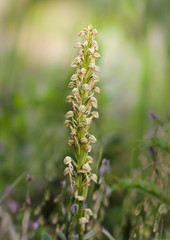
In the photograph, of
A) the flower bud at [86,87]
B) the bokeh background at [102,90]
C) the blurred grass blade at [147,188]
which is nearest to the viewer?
the blurred grass blade at [147,188]

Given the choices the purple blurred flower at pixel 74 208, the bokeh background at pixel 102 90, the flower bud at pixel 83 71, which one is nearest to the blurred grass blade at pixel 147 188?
the purple blurred flower at pixel 74 208

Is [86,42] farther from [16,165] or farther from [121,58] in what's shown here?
[121,58]

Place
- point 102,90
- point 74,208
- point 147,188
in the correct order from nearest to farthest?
1. point 147,188
2. point 74,208
3. point 102,90

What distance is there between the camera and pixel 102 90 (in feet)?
10.5

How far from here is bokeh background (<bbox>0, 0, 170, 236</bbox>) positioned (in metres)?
2.45

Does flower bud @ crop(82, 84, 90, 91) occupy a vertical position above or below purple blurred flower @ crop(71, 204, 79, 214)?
above

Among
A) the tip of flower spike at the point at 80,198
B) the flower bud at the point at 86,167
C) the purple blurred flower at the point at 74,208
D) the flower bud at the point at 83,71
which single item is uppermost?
the flower bud at the point at 83,71

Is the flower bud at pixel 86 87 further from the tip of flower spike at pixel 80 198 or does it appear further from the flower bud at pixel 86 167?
the tip of flower spike at pixel 80 198

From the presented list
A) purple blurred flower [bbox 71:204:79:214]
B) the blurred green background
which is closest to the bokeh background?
the blurred green background

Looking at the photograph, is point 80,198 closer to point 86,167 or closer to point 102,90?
point 86,167

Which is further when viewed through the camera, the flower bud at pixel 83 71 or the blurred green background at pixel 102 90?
the blurred green background at pixel 102 90

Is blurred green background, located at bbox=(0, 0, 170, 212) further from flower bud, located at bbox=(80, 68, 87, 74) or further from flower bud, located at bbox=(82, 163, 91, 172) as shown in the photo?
flower bud, located at bbox=(80, 68, 87, 74)

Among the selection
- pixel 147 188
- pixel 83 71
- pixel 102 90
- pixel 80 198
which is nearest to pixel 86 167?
pixel 80 198

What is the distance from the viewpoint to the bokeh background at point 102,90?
245 cm
